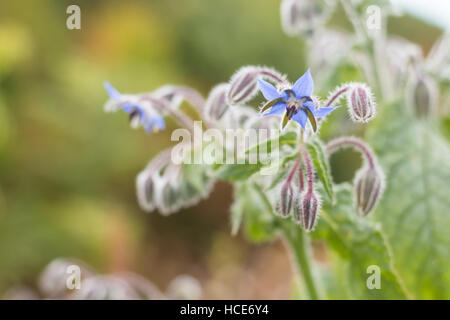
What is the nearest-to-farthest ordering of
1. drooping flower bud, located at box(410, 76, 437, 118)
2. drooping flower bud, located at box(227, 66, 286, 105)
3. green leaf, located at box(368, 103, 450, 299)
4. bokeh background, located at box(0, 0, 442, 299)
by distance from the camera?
drooping flower bud, located at box(227, 66, 286, 105) → green leaf, located at box(368, 103, 450, 299) → drooping flower bud, located at box(410, 76, 437, 118) → bokeh background, located at box(0, 0, 442, 299)

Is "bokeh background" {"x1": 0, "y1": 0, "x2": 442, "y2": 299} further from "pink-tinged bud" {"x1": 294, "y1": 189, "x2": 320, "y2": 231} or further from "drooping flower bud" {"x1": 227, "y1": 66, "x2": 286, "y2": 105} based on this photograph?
"pink-tinged bud" {"x1": 294, "y1": 189, "x2": 320, "y2": 231}

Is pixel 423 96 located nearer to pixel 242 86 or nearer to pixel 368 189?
pixel 368 189

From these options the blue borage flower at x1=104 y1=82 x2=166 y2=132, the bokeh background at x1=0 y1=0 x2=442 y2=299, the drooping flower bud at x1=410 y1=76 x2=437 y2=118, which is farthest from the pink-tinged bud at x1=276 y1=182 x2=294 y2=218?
the bokeh background at x1=0 y1=0 x2=442 y2=299

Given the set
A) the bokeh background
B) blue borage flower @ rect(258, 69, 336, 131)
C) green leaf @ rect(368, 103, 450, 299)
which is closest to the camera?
blue borage flower @ rect(258, 69, 336, 131)

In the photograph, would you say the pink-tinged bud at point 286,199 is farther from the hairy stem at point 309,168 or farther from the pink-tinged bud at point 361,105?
the pink-tinged bud at point 361,105

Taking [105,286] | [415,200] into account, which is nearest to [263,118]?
[415,200]
